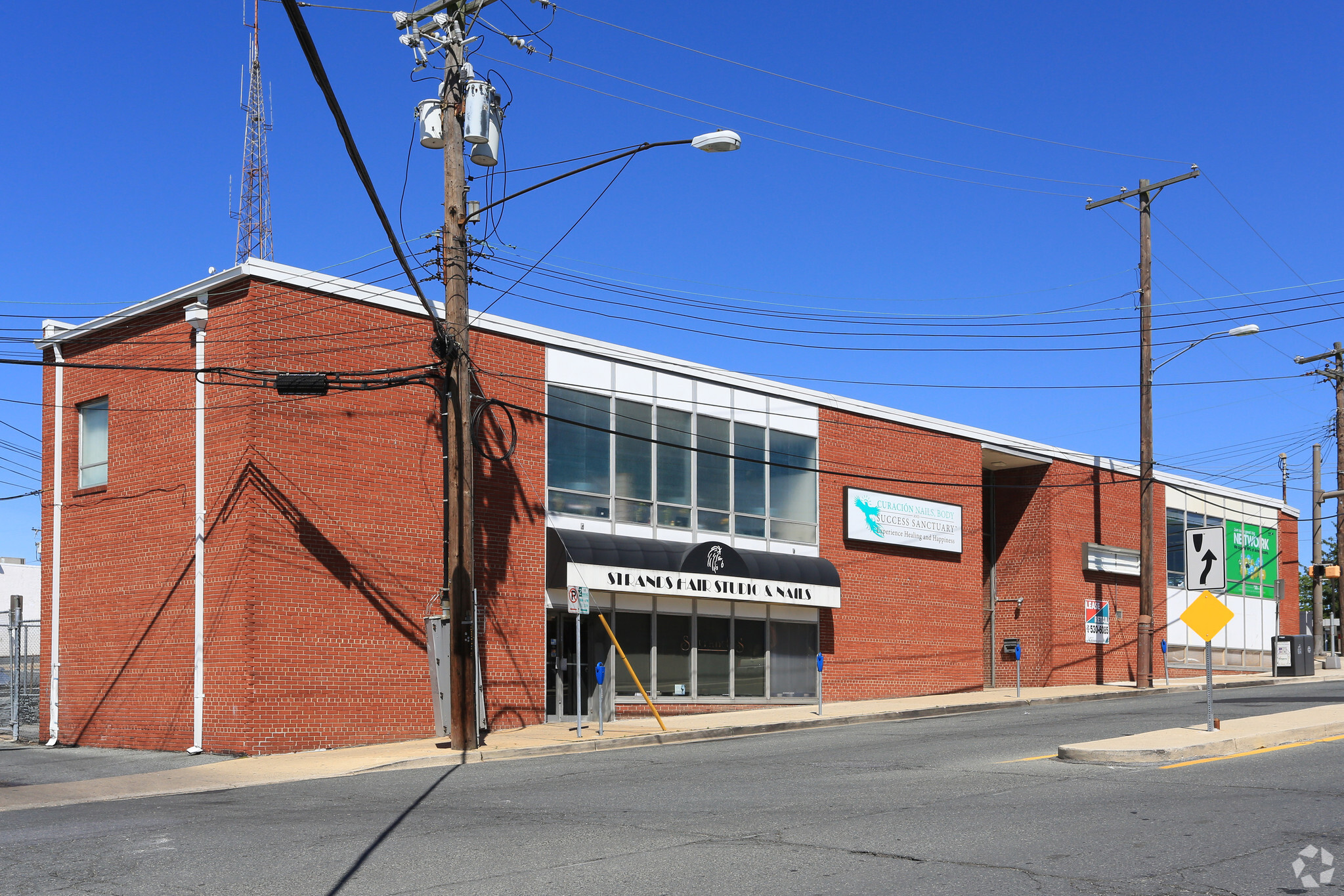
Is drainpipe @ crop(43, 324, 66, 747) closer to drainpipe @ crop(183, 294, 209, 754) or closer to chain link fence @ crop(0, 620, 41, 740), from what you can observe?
chain link fence @ crop(0, 620, 41, 740)

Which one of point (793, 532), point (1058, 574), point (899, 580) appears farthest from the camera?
point (1058, 574)

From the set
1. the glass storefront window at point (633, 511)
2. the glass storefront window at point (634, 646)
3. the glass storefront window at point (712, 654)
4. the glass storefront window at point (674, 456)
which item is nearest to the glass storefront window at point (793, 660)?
the glass storefront window at point (712, 654)

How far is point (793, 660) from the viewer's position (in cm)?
2800

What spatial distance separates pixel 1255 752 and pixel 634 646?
1214 centimetres

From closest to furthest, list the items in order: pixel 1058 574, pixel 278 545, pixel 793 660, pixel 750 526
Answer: pixel 278 545 < pixel 750 526 < pixel 793 660 < pixel 1058 574

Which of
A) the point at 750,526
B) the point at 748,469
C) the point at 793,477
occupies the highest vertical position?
the point at 748,469

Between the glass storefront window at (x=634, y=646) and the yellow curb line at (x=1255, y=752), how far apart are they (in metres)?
11.9

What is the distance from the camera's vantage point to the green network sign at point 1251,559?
143ft

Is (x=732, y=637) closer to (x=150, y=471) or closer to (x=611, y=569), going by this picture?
(x=611, y=569)

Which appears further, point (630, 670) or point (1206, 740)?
point (630, 670)

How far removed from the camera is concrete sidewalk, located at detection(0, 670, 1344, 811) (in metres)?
15.3

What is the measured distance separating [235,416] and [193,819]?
8891 mm

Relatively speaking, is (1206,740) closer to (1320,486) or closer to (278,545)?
(278,545)

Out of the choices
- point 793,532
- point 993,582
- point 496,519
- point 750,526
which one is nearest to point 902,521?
point 793,532
